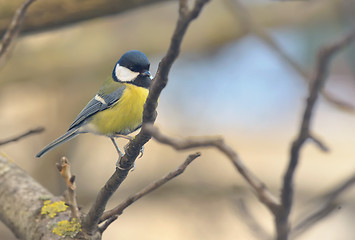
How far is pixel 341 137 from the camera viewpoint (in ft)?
17.7

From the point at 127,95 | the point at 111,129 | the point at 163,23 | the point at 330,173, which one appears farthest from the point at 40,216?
the point at 330,173

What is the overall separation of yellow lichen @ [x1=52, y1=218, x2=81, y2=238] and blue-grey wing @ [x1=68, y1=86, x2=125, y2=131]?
573mm

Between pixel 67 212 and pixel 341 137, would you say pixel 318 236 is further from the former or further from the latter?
pixel 67 212

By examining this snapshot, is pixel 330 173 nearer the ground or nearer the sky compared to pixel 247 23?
nearer the ground

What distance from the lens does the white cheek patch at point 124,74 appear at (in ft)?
6.68

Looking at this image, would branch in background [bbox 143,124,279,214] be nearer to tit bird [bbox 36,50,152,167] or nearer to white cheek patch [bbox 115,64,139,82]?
tit bird [bbox 36,50,152,167]

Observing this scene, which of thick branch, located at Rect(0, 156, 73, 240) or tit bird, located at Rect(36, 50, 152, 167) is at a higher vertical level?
tit bird, located at Rect(36, 50, 152, 167)

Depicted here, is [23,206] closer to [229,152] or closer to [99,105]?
[99,105]

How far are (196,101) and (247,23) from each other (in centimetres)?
246

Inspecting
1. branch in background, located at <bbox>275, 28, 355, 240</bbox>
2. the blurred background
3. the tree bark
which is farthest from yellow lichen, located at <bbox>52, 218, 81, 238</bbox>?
the blurred background

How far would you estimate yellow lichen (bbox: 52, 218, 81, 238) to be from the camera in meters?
1.54

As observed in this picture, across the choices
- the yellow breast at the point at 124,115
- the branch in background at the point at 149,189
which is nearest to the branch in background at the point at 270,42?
the branch in background at the point at 149,189

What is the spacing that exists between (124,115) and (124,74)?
205mm

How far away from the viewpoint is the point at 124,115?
197cm
